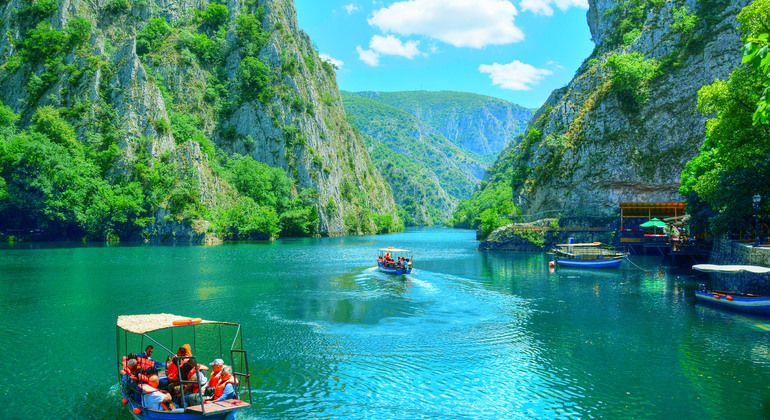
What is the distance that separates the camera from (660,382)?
25.0 m

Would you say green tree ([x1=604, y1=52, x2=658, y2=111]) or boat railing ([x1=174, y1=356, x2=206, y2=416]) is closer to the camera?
boat railing ([x1=174, y1=356, x2=206, y2=416])

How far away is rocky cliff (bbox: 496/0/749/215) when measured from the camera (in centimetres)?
9612

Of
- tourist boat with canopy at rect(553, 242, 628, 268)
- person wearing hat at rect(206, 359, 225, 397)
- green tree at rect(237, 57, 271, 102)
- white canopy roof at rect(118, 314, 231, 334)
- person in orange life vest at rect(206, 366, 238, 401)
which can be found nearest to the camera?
person in orange life vest at rect(206, 366, 238, 401)

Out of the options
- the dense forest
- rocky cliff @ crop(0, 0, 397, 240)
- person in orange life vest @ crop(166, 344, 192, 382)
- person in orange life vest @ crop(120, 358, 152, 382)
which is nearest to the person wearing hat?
person in orange life vest @ crop(166, 344, 192, 382)

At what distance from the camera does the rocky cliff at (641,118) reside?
96.1 metres

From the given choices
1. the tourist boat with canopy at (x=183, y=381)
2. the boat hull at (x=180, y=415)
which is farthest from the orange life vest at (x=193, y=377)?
the boat hull at (x=180, y=415)

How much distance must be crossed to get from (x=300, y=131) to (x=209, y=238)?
57.2 meters

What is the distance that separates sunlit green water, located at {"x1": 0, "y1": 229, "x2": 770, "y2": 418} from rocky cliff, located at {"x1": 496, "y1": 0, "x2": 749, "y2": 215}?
43.1 metres

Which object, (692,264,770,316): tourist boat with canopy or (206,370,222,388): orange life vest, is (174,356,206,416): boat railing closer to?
(206,370,222,388): orange life vest

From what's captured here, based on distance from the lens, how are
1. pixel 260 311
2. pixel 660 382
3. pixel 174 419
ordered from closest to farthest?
pixel 174 419
pixel 660 382
pixel 260 311

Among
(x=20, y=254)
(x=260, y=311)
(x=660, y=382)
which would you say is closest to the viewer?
(x=660, y=382)

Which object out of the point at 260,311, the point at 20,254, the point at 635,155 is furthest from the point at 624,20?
the point at 20,254

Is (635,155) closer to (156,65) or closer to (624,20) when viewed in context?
(624,20)

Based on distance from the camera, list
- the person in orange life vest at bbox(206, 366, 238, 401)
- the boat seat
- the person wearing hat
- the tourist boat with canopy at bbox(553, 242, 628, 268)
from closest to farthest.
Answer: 1. the boat seat
2. the person in orange life vest at bbox(206, 366, 238, 401)
3. the person wearing hat
4. the tourist boat with canopy at bbox(553, 242, 628, 268)
